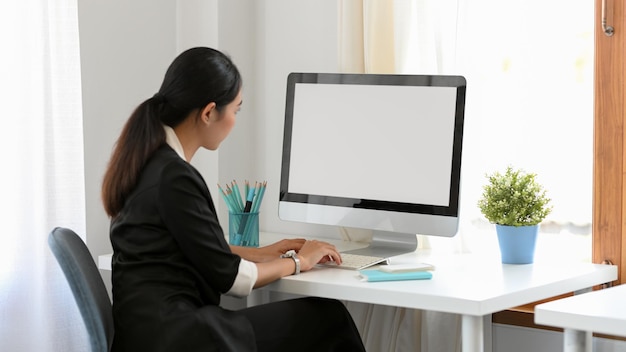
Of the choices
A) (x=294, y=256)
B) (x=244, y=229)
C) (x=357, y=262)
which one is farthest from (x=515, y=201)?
(x=244, y=229)

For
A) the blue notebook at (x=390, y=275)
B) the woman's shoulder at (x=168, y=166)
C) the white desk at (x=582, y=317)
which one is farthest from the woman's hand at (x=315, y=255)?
the white desk at (x=582, y=317)

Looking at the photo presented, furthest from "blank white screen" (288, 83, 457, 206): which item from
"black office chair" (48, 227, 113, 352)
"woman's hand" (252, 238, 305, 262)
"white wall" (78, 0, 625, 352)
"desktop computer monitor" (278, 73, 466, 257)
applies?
"black office chair" (48, 227, 113, 352)

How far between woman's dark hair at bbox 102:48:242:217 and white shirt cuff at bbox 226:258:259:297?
0.29 meters

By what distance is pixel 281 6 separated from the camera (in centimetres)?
284

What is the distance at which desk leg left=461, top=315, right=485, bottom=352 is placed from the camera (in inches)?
71.0

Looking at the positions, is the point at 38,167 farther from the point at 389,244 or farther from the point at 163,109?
the point at 389,244

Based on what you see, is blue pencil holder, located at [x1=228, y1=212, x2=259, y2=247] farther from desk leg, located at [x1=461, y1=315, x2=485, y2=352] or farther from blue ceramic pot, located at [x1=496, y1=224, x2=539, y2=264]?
desk leg, located at [x1=461, y1=315, x2=485, y2=352]

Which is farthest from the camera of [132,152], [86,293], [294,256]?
[294,256]

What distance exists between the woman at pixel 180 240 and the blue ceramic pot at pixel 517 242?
0.55 m

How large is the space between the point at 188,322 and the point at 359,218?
26.9 inches

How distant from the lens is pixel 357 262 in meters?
2.12

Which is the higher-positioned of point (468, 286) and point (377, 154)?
point (377, 154)

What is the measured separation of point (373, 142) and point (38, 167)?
2.88ft

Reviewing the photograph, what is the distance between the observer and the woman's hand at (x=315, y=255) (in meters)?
2.05
